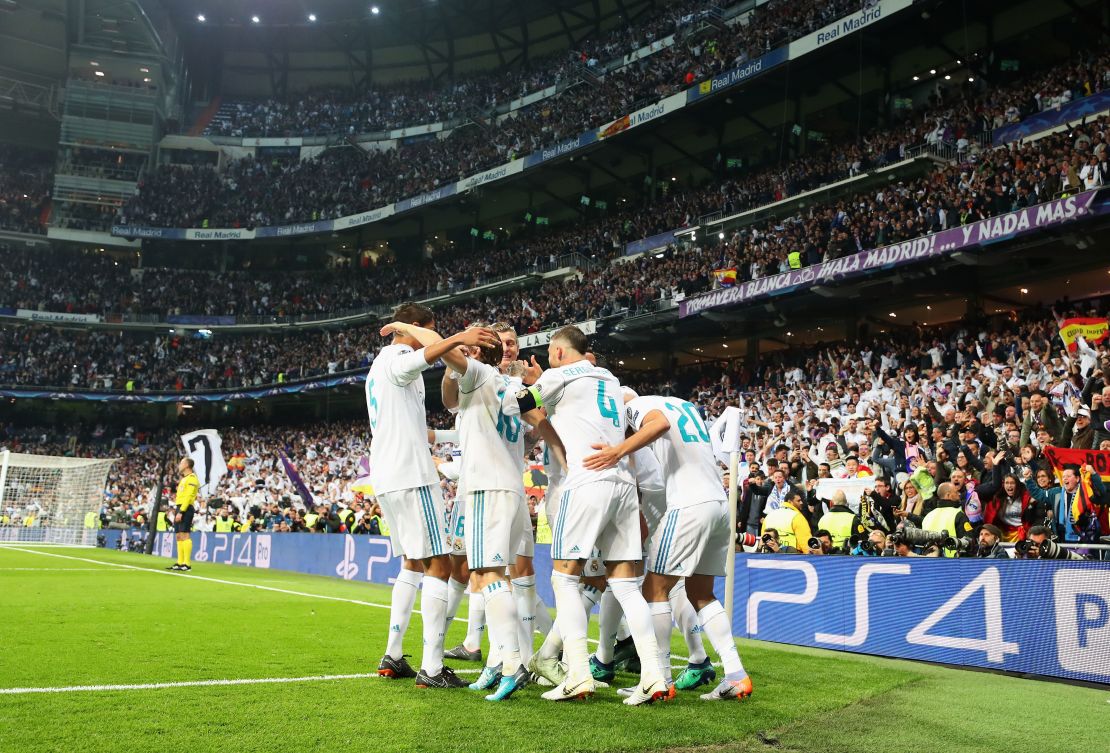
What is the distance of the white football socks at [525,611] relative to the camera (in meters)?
5.55

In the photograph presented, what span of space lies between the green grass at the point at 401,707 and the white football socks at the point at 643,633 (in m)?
0.22

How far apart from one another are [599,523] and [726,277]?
21264 millimetres

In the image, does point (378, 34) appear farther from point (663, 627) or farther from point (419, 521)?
point (663, 627)

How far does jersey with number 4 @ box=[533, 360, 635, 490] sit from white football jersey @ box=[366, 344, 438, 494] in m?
0.86

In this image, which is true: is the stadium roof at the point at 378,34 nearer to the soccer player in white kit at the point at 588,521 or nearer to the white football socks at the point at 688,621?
the soccer player in white kit at the point at 588,521

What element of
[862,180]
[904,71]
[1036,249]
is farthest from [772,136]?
[1036,249]

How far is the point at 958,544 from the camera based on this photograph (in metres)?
9.41

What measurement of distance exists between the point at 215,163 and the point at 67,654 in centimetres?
5479

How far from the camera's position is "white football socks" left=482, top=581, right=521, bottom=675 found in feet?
16.6

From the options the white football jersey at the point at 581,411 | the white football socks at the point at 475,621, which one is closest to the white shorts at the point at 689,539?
the white football jersey at the point at 581,411

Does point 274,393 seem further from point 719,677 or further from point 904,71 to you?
point 719,677

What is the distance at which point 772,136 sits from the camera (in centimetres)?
3306

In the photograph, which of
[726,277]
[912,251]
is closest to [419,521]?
[912,251]

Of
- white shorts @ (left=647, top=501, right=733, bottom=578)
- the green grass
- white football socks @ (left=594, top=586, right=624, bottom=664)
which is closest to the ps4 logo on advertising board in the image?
the green grass
